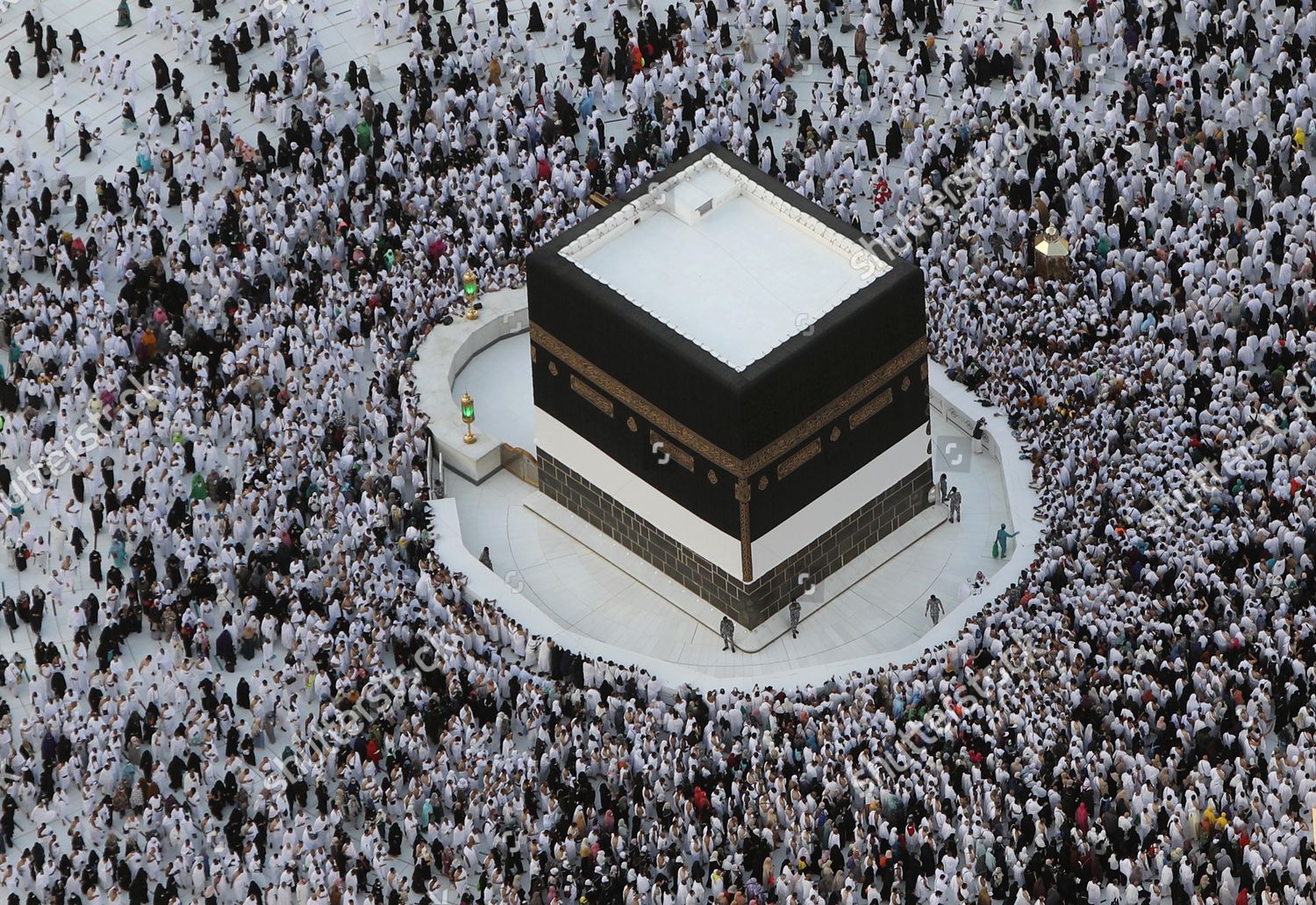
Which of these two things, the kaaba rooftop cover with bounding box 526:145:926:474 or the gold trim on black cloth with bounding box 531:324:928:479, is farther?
the gold trim on black cloth with bounding box 531:324:928:479

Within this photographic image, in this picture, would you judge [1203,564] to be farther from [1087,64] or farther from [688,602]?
[1087,64]

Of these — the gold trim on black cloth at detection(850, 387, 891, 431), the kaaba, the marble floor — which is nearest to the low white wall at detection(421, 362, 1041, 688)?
the marble floor

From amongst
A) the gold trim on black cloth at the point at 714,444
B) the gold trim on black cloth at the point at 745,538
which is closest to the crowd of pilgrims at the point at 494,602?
the gold trim on black cloth at the point at 745,538

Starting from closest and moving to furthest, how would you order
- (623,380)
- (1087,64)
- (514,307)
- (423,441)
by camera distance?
(623,380), (423,441), (514,307), (1087,64)

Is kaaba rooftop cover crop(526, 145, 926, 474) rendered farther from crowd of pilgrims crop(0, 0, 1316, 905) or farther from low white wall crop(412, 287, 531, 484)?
crowd of pilgrims crop(0, 0, 1316, 905)

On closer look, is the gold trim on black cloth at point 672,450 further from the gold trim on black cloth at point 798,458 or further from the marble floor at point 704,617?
the marble floor at point 704,617

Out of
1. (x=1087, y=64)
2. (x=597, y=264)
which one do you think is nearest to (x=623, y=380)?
(x=597, y=264)

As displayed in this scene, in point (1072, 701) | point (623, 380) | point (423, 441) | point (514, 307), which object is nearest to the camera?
point (1072, 701)
